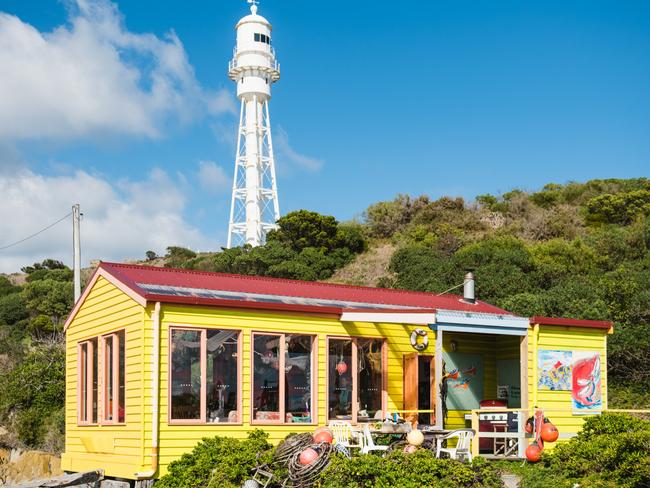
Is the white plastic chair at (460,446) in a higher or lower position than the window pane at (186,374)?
lower

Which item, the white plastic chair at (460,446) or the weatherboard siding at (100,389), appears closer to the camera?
the white plastic chair at (460,446)

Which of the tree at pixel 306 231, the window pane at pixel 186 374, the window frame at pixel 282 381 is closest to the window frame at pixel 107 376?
the window pane at pixel 186 374

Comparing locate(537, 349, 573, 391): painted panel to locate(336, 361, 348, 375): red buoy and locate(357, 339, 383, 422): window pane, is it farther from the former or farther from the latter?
locate(336, 361, 348, 375): red buoy

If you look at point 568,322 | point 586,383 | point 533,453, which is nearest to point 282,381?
point 533,453

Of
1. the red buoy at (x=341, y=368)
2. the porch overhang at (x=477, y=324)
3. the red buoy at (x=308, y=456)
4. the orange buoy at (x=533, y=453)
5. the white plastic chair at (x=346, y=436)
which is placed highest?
the porch overhang at (x=477, y=324)

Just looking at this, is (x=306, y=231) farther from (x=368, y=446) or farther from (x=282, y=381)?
(x=368, y=446)

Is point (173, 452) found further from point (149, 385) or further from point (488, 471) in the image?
point (488, 471)

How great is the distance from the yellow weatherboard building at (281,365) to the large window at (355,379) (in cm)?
2

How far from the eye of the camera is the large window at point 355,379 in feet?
52.9

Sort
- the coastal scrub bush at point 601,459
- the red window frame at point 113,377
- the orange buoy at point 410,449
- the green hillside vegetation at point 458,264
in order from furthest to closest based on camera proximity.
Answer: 1. the green hillside vegetation at point 458,264
2. the red window frame at point 113,377
3. the orange buoy at point 410,449
4. the coastal scrub bush at point 601,459

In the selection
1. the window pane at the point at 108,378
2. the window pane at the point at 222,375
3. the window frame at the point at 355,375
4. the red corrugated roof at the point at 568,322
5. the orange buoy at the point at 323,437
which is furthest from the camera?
the red corrugated roof at the point at 568,322

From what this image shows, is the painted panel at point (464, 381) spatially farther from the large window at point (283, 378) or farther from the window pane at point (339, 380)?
the large window at point (283, 378)

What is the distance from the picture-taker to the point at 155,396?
46.0 feet

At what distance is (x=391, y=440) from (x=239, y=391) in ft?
8.75
